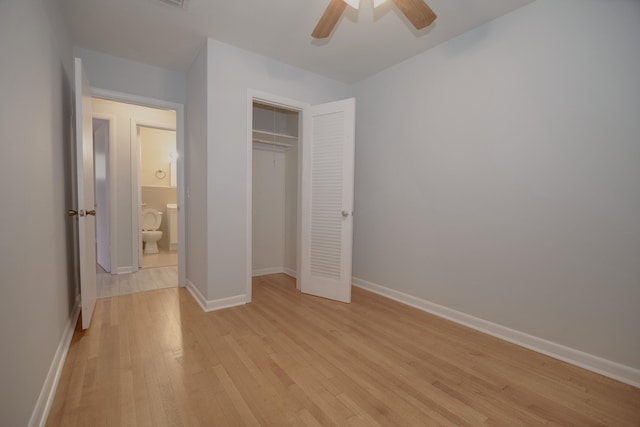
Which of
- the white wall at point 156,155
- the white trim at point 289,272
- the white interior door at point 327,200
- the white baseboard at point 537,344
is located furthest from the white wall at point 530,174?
the white wall at point 156,155

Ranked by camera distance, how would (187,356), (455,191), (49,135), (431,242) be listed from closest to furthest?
(49,135) → (187,356) → (455,191) → (431,242)

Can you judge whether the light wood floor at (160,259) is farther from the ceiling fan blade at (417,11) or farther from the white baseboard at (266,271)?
the ceiling fan blade at (417,11)

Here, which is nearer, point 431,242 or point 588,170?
point 588,170

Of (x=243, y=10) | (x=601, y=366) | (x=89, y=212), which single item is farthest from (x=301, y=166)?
(x=601, y=366)

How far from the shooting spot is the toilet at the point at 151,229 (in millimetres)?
5083

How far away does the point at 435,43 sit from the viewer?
2.57m

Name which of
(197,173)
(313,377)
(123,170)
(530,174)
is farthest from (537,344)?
(123,170)

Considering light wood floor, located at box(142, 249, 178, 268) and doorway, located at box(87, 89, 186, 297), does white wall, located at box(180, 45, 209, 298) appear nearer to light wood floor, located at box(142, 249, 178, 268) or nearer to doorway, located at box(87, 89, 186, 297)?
doorway, located at box(87, 89, 186, 297)

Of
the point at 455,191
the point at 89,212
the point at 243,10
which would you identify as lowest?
the point at 89,212

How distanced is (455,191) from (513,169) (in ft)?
1.55

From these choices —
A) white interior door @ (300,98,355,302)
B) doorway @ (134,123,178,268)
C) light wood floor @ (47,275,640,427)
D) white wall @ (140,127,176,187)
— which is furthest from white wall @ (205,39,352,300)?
white wall @ (140,127,176,187)

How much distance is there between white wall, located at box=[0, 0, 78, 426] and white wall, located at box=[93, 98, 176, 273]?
182 centimetres

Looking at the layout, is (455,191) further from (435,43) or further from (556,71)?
(435,43)

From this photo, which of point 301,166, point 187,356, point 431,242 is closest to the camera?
point 187,356
